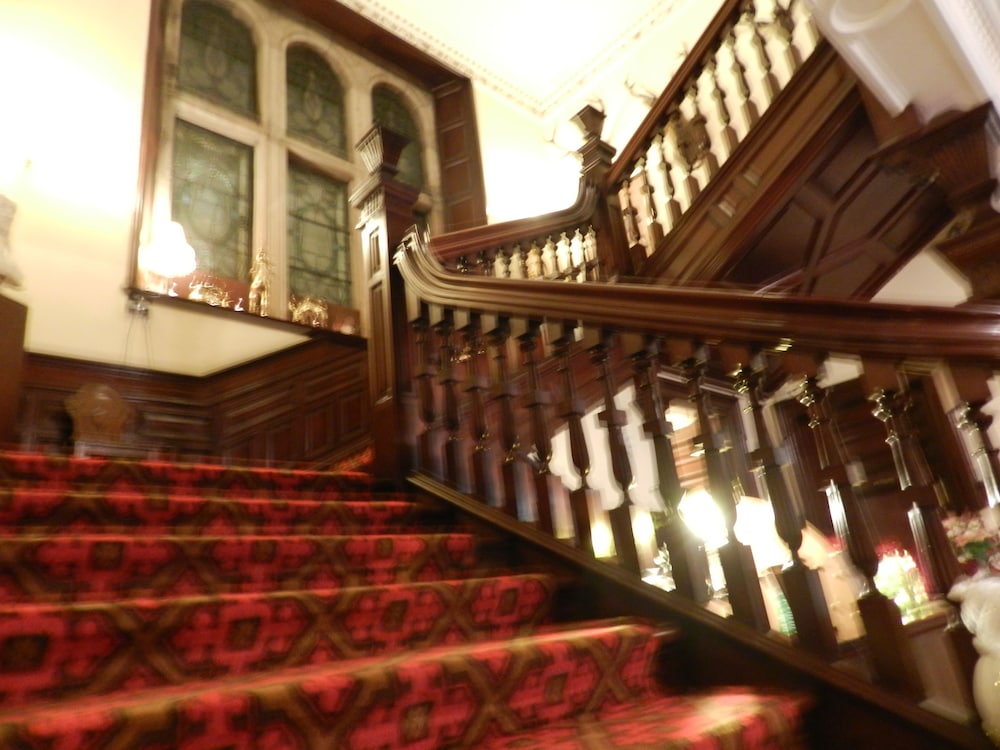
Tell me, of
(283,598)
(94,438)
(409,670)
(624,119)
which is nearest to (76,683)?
(283,598)

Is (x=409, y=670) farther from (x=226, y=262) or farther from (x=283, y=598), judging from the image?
(x=226, y=262)

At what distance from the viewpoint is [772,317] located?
1.32 meters

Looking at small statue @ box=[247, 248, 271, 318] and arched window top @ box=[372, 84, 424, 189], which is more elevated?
arched window top @ box=[372, 84, 424, 189]

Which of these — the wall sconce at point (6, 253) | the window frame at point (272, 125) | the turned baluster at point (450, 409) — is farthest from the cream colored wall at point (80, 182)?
the turned baluster at point (450, 409)

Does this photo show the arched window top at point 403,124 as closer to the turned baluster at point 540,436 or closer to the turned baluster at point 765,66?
the turned baluster at point 765,66

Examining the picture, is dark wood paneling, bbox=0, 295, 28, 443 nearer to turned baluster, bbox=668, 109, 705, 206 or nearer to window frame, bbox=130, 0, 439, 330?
window frame, bbox=130, 0, 439, 330

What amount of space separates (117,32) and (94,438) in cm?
267

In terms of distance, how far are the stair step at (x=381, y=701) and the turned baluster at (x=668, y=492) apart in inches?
7.4

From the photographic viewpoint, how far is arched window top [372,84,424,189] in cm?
609

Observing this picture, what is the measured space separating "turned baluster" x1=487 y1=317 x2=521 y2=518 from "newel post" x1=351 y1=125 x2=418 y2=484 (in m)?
0.46

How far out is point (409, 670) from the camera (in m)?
1.08

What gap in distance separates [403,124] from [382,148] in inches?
154

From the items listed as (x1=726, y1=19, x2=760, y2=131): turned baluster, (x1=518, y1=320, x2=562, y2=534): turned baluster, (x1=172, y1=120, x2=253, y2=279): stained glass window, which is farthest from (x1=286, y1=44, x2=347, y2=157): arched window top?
(x1=518, y1=320, x2=562, y2=534): turned baluster

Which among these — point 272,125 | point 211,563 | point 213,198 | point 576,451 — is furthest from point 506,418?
point 272,125
